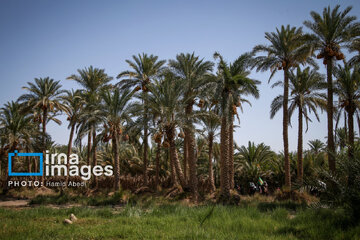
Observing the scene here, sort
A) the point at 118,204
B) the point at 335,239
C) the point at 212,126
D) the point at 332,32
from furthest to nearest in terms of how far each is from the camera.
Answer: the point at 212,126 < the point at 118,204 < the point at 332,32 < the point at 335,239

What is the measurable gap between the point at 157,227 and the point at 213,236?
8.35ft

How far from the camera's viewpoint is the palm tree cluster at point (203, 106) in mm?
20703

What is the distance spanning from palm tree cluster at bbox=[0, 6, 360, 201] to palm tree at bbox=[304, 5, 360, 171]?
0.21 ft

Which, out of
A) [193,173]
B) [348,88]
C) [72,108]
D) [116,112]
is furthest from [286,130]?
[72,108]

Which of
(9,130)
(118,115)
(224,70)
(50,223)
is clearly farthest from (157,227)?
(9,130)

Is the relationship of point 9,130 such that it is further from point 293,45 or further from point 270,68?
point 293,45

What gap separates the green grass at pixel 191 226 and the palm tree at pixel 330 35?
393 inches

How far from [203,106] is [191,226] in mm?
15802

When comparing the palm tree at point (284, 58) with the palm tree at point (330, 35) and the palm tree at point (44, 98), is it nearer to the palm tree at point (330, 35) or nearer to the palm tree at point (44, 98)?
the palm tree at point (330, 35)

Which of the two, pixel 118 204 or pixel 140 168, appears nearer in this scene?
pixel 118 204

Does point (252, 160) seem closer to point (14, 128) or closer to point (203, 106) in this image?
point (203, 106)

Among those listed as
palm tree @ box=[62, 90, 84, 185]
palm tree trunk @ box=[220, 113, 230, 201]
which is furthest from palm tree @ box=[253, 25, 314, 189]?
palm tree @ box=[62, 90, 84, 185]

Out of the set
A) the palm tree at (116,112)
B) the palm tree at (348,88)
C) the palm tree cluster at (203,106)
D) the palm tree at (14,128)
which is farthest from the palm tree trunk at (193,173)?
the palm tree at (14,128)

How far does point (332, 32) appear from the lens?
20.0 metres
